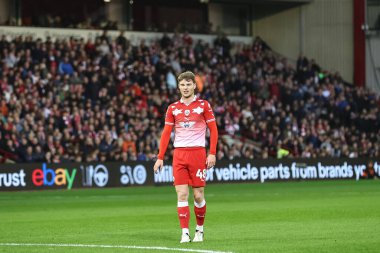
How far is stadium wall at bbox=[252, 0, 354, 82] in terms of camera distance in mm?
56781

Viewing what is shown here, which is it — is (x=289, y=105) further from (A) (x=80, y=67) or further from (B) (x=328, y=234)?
(B) (x=328, y=234)

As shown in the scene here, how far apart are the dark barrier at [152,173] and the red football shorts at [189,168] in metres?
20.2

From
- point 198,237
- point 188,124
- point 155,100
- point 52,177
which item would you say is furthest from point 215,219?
point 155,100

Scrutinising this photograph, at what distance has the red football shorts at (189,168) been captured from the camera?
14.7 metres

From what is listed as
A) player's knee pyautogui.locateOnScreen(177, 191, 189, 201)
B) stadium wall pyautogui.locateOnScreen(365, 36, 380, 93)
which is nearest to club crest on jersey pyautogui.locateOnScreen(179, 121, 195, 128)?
player's knee pyautogui.locateOnScreen(177, 191, 189, 201)

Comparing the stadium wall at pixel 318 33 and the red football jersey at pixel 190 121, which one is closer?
the red football jersey at pixel 190 121

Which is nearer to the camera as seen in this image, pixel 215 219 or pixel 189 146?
pixel 189 146

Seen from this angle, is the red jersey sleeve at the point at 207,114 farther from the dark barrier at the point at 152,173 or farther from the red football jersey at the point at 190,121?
the dark barrier at the point at 152,173

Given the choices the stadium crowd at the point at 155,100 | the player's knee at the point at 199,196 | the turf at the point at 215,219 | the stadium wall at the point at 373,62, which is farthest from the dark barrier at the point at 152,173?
the player's knee at the point at 199,196

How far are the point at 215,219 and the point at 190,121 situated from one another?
610 cm

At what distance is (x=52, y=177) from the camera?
3550cm

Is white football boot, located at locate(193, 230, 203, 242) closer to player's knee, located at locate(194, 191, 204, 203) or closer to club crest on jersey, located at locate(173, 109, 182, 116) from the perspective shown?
player's knee, located at locate(194, 191, 204, 203)

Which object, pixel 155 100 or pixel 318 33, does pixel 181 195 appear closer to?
pixel 155 100

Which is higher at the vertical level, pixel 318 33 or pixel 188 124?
pixel 318 33
